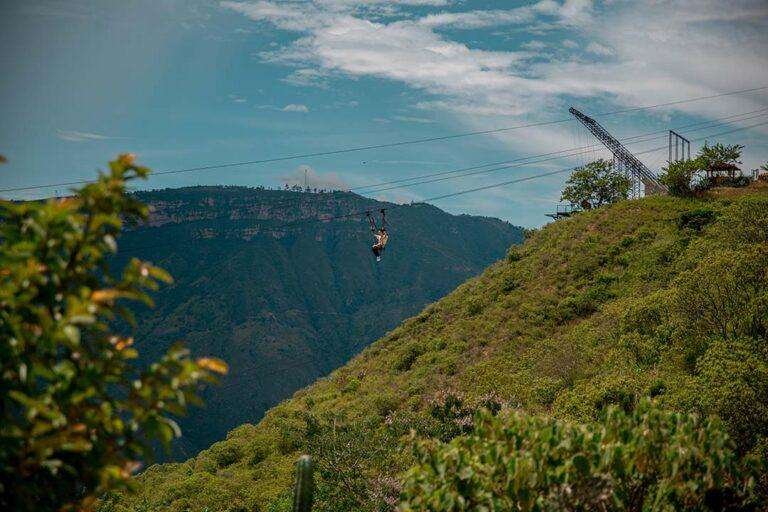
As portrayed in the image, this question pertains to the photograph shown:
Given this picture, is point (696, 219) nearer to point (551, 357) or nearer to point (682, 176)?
point (682, 176)

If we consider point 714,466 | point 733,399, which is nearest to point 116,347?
point 714,466

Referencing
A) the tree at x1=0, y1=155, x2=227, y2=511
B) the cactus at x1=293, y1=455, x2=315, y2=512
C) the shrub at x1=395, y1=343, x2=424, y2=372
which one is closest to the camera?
the tree at x1=0, y1=155, x2=227, y2=511

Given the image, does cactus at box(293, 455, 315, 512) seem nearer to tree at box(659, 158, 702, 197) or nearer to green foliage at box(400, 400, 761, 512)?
green foliage at box(400, 400, 761, 512)

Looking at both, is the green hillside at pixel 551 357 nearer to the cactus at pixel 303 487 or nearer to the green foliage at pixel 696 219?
the green foliage at pixel 696 219

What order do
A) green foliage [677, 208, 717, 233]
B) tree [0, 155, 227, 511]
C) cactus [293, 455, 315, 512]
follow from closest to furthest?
tree [0, 155, 227, 511], cactus [293, 455, 315, 512], green foliage [677, 208, 717, 233]

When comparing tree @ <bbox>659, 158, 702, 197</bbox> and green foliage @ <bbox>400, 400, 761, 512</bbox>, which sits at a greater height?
tree @ <bbox>659, 158, 702, 197</bbox>

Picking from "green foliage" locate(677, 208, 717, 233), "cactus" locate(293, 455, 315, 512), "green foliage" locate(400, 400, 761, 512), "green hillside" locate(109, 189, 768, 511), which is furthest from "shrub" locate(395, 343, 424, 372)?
"green foliage" locate(400, 400, 761, 512)
